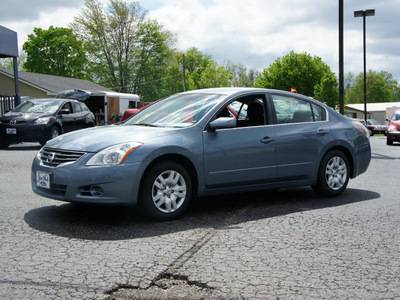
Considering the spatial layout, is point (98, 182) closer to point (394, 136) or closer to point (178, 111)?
point (178, 111)

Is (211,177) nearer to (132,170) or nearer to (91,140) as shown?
(132,170)

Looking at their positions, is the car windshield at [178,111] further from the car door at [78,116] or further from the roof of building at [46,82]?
the roof of building at [46,82]

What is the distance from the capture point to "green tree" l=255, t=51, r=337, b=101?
237ft

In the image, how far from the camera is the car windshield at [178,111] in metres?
6.00

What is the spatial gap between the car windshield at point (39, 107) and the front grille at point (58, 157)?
35.2 ft

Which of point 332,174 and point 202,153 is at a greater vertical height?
point 202,153

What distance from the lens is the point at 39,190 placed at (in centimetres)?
552

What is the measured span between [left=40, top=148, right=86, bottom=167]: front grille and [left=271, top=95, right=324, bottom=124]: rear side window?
9.07 feet

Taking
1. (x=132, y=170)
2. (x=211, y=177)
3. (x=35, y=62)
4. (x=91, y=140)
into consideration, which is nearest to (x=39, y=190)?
(x=91, y=140)

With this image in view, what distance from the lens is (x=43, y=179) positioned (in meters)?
5.40

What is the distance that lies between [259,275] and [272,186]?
2.83 m

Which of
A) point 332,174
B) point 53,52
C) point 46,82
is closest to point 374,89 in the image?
point 53,52

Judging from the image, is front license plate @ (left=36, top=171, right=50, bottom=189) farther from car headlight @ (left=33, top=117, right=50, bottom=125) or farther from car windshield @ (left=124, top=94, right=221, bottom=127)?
car headlight @ (left=33, top=117, right=50, bottom=125)

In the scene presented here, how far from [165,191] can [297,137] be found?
2178 millimetres
